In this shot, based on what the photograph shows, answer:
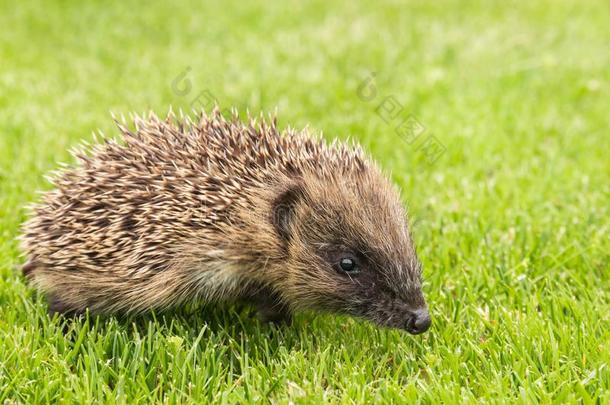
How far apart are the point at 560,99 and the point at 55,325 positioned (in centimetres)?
689

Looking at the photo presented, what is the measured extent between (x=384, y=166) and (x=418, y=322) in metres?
3.50

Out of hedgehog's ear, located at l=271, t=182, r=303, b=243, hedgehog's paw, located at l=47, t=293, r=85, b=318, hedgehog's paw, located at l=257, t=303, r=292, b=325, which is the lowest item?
hedgehog's paw, located at l=47, t=293, r=85, b=318

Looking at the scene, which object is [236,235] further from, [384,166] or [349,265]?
[384,166]

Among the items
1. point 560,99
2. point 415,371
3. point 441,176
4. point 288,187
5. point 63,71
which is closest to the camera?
point 415,371

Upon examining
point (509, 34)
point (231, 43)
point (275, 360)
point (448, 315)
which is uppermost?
point (509, 34)

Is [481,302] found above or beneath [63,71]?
above

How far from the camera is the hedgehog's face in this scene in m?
4.50

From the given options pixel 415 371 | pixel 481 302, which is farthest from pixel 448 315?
pixel 415 371

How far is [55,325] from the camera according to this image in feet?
16.2

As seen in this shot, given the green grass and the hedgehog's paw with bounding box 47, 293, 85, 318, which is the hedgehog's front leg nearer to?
the green grass

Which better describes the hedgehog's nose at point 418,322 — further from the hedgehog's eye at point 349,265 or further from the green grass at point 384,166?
the hedgehog's eye at point 349,265

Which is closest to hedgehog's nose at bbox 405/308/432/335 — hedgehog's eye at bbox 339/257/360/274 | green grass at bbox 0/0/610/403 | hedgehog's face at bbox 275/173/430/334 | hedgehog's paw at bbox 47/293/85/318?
hedgehog's face at bbox 275/173/430/334

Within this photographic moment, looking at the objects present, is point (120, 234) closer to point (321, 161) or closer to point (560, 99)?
point (321, 161)

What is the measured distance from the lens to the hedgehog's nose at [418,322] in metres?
4.39
